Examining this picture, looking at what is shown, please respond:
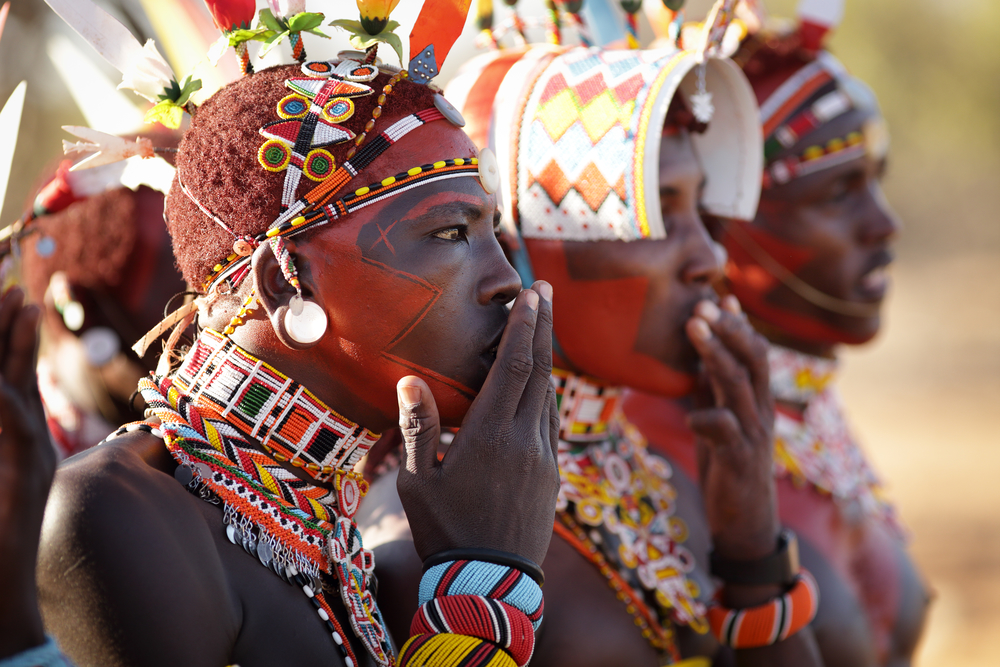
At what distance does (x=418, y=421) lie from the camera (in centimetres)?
183

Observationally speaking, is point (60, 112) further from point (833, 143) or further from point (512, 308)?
point (512, 308)

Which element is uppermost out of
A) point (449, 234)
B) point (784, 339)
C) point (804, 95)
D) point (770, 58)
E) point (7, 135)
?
point (7, 135)

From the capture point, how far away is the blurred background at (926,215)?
129 inches

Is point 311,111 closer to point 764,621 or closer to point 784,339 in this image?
point 764,621

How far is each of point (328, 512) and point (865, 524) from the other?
2630 millimetres

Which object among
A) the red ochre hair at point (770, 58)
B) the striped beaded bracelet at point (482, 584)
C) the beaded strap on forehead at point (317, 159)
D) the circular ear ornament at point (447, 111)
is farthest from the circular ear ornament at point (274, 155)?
the red ochre hair at point (770, 58)

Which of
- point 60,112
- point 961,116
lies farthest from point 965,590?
point 961,116

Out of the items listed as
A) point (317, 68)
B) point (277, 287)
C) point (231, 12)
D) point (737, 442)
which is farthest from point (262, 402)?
point (737, 442)

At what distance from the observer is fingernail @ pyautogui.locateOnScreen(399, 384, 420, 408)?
1809 millimetres

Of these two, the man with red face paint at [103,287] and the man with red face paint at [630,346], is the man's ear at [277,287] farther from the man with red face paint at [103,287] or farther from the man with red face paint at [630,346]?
the man with red face paint at [103,287]

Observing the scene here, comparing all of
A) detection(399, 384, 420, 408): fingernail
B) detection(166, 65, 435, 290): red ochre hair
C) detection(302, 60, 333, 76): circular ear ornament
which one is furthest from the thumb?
detection(302, 60, 333, 76): circular ear ornament

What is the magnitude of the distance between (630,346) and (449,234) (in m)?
0.91

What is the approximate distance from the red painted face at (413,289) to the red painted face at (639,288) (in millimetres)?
741

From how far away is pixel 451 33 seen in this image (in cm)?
210
